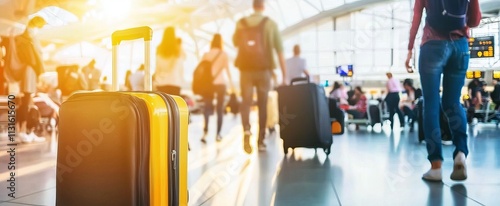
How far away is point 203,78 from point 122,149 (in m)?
3.45

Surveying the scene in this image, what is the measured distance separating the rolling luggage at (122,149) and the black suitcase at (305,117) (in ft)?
6.70

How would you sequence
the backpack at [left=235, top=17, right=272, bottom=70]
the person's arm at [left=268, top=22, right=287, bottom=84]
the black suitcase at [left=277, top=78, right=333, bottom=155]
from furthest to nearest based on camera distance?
the person's arm at [left=268, top=22, right=287, bottom=84] → the backpack at [left=235, top=17, right=272, bottom=70] → the black suitcase at [left=277, top=78, right=333, bottom=155]

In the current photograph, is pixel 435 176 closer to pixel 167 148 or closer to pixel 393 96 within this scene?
pixel 167 148

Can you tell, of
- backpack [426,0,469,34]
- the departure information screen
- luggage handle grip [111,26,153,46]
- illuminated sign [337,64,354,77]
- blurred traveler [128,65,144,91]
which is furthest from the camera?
illuminated sign [337,64,354,77]

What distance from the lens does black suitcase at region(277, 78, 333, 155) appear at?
3.50 metres

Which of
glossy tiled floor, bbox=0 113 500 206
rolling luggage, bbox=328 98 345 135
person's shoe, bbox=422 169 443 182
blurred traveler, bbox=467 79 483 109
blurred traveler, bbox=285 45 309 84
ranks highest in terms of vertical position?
blurred traveler, bbox=285 45 309 84

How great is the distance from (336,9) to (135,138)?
473 inches

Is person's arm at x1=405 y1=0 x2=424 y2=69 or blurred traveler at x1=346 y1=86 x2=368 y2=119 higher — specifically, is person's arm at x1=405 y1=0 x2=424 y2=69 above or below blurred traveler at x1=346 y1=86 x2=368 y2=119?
above

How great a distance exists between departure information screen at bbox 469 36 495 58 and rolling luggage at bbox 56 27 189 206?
2717 mm

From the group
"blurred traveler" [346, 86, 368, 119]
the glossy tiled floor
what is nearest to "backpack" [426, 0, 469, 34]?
the glossy tiled floor

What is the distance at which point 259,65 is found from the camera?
382cm

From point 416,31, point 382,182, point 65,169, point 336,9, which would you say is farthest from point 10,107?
point 336,9

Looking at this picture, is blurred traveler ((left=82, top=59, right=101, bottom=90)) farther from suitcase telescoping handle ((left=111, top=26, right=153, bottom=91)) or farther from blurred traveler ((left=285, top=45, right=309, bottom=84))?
suitcase telescoping handle ((left=111, top=26, right=153, bottom=91))

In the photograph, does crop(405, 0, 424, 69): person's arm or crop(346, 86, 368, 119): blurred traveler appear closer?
crop(405, 0, 424, 69): person's arm
